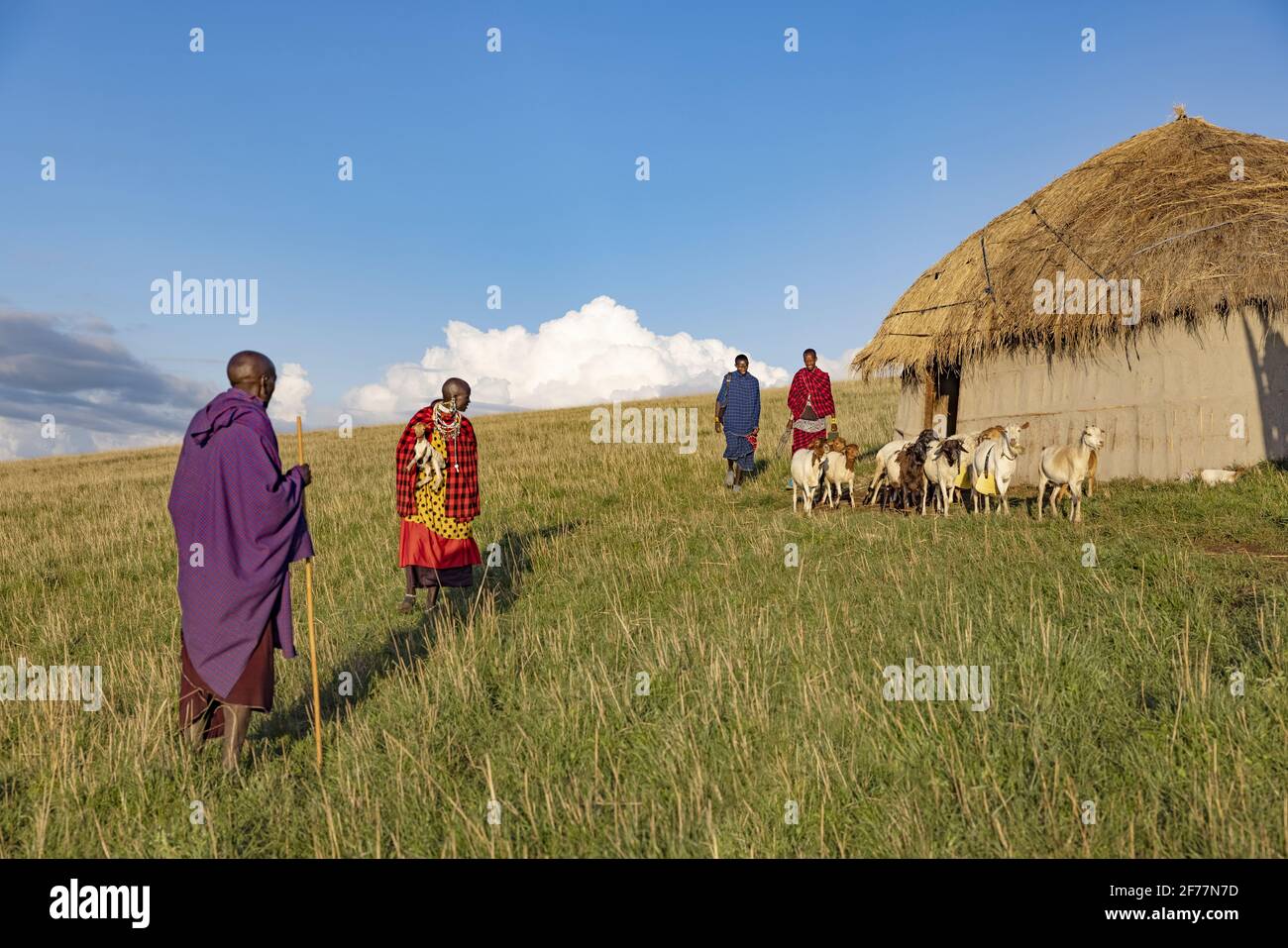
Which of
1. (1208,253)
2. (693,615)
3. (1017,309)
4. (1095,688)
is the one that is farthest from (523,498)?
(1208,253)

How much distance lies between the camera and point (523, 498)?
47.8 feet

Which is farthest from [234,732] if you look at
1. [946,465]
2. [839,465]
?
[946,465]

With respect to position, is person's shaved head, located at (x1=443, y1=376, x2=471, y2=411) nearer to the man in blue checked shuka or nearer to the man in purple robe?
the man in purple robe

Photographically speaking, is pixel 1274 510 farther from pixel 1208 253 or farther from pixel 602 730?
pixel 602 730

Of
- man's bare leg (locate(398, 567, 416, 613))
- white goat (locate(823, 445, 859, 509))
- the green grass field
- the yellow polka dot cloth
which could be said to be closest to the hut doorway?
white goat (locate(823, 445, 859, 509))

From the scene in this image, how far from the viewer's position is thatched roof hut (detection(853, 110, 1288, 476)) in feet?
38.4

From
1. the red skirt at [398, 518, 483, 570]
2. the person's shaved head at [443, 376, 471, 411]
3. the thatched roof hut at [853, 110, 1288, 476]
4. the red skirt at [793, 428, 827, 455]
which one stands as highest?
the thatched roof hut at [853, 110, 1288, 476]

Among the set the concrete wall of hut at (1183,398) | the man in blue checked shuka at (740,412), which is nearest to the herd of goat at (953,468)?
the concrete wall of hut at (1183,398)

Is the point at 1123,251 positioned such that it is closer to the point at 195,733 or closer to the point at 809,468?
the point at 809,468

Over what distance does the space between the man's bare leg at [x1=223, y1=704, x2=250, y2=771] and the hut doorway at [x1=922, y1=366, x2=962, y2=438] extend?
13.5 m

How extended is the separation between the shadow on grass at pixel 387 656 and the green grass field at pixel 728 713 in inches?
1.7
